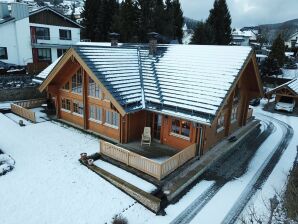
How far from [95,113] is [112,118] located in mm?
1870

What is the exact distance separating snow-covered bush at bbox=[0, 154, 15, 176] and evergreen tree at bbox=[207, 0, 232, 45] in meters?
48.3

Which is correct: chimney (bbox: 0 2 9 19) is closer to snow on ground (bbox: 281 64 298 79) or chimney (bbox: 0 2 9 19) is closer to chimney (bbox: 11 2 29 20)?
chimney (bbox: 11 2 29 20)

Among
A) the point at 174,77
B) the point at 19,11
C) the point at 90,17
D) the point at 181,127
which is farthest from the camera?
the point at 90,17

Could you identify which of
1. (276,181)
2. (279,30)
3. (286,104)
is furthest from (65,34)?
(279,30)

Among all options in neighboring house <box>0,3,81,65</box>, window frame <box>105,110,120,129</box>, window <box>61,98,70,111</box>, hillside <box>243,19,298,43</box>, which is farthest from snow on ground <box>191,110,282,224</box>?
hillside <box>243,19,298,43</box>

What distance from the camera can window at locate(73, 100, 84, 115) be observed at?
19.9 metres

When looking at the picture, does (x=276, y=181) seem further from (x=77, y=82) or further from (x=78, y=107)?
(x=77, y=82)

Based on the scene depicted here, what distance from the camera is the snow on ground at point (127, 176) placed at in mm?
12602

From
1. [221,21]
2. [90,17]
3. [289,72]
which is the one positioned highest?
[221,21]

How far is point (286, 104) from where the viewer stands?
30375 millimetres

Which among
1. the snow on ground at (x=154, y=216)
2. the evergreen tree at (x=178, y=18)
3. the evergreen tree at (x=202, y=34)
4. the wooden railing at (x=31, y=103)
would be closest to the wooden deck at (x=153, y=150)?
the snow on ground at (x=154, y=216)

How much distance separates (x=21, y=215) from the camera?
10.6 meters

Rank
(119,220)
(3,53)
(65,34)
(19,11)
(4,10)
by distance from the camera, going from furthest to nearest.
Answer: (65,34) < (4,10) < (3,53) < (19,11) < (119,220)

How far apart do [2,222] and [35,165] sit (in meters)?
4.41
